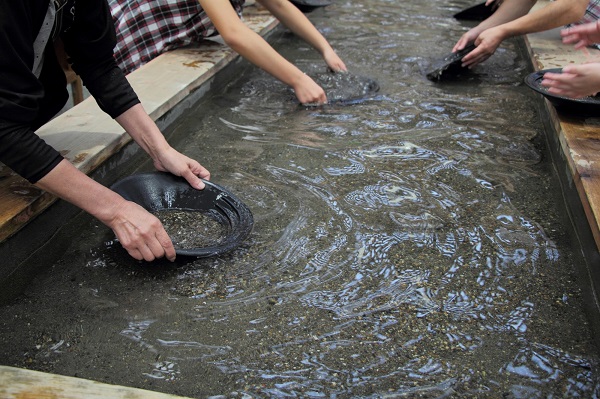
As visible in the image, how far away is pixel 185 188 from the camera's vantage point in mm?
2422

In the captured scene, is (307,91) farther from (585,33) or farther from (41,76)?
(41,76)

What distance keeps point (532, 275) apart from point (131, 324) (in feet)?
4.42

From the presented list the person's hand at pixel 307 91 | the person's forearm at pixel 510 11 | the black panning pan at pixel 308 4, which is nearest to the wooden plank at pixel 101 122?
the person's hand at pixel 307 91

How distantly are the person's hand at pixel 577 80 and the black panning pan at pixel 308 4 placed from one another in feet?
10.3

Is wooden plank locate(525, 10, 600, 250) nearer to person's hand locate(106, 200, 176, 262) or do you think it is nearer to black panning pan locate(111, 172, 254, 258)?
black panning pan locate(111, 172, 254, 258)

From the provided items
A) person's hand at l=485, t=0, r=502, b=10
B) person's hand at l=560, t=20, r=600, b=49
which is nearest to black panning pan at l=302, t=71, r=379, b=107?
person's hand at l=560, t=20, r=600, b=49

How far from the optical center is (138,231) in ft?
6.28

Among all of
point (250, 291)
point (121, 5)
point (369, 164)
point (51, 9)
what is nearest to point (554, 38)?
point (369, 164)

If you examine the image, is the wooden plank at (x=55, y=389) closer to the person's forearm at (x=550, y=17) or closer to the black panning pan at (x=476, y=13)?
the person's forearm at (x=550, y=17)

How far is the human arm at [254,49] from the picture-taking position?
326 centimetres

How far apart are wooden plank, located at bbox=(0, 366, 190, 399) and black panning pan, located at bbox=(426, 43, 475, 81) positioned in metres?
3.02

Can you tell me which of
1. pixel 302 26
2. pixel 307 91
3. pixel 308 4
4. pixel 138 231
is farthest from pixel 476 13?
pixel 138 231

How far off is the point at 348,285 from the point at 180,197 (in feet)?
2.59

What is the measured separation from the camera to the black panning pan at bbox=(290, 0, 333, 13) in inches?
210
